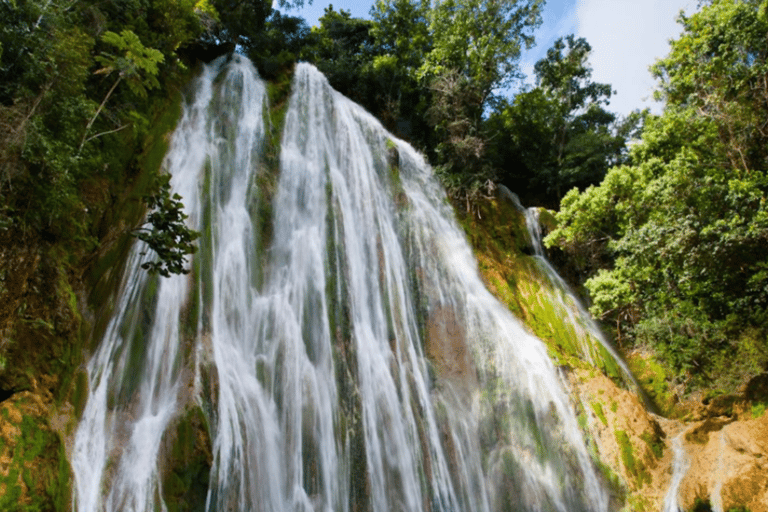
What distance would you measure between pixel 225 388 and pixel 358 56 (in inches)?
677

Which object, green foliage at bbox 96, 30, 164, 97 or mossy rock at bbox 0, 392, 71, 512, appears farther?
green foliage at bbox 96, 30, 164, 97

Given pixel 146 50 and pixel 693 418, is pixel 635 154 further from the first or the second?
pixel 146 50

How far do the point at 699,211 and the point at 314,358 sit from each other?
8.24 meters

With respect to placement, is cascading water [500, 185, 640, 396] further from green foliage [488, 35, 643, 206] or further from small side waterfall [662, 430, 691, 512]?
green foliage [488, 35, 643, 206]

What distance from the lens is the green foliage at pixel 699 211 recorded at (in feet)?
29.7

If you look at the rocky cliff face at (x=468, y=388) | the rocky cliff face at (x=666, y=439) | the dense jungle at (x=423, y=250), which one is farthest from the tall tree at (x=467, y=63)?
the rocky cliff face at (x=666, y=439)

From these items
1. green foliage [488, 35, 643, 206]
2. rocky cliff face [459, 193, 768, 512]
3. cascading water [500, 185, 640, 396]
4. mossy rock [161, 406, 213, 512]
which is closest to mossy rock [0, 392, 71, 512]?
mossy rock [161, 406, 213, 512]

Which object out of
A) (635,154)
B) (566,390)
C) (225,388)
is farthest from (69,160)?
(635,154)

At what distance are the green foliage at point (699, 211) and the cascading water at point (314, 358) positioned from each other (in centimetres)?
322

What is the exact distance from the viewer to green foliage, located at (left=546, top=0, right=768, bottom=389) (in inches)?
356

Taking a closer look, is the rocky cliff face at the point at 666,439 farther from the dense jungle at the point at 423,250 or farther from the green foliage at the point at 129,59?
the green foliage at the point at 129,59

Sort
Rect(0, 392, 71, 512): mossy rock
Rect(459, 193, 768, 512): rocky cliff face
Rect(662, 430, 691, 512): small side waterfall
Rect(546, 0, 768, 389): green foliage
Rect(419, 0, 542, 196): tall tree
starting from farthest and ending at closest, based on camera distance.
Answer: Rect(419, 0, 542, 196): tall tree
Rect(546, 0, 768, 389): green foliage
Rect(662, 430, 691, 512): small side waterfall
Rect(459, 193, 768, 512): rocky cliff face
Rect(0, 392, 71, 512): mossy rock

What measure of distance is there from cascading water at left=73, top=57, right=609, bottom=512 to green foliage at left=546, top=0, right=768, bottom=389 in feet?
10.6

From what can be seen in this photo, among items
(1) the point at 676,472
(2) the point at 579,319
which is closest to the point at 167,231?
(1) the point at 676,472
